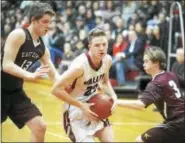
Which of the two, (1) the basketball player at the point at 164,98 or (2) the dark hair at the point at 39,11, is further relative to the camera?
(2) the dark hair at the point at 39,11

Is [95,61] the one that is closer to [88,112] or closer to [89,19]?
[88,112]

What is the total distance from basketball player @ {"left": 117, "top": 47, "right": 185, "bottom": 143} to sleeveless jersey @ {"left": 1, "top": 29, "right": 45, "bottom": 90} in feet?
3.84

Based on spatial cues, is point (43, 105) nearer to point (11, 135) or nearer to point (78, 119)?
point (11, 135)

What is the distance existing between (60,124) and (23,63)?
4155mm

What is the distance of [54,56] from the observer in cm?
1706

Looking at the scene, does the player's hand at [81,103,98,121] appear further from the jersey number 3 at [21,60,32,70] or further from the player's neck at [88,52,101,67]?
the jersey number 3 at [21,60,32,70]

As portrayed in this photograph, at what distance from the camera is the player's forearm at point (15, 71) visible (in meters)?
5.53

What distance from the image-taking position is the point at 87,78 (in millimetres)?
5602

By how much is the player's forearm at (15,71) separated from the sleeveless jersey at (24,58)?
0.84 feet

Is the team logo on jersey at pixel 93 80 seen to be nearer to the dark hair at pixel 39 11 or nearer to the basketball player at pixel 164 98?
the basketball player at pixel 164 98

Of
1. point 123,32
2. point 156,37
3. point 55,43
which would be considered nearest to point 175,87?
point 156,37

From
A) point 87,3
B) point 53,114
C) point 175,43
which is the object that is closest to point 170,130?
point 53,114

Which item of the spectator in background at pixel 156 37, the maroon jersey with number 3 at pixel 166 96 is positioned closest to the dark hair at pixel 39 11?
the maroon jersey with number 3 at pixel 166 96

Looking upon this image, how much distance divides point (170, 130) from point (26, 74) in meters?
1.61
